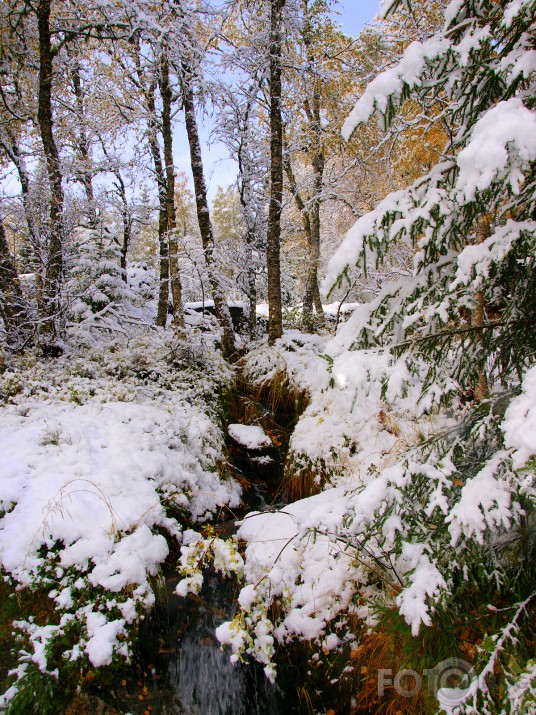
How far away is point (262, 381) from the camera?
8.25 meters

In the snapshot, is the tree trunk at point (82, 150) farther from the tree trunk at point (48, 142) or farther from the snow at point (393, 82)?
the snow at point (393, 82)

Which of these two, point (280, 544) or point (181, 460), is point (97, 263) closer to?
point (181, 460)

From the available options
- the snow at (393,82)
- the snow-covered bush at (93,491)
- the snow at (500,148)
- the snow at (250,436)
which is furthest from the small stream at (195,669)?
the snow at (393,82)

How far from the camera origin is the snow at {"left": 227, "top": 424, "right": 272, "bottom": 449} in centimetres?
696

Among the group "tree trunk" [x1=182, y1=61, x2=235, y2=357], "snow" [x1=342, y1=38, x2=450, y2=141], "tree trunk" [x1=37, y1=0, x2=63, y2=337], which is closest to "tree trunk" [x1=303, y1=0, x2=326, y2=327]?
"tree trunk" [x1=182, y1=61, x2=235, y2=357]

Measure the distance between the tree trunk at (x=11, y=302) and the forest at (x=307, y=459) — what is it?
0.22ft

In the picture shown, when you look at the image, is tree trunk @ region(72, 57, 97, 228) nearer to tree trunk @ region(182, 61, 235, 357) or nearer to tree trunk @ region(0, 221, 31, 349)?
tree trunk @ region(182, 61, 235, 357)

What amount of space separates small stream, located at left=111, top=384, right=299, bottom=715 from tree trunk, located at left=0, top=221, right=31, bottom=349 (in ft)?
19.3

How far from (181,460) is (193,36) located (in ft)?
28.2

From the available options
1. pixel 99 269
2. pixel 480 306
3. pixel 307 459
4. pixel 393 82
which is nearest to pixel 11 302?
pixel 99 269

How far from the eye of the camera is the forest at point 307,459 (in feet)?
7.32

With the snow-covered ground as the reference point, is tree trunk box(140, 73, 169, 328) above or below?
above

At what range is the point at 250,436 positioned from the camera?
7.08 m

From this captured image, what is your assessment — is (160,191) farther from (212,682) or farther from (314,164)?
(212,682)
